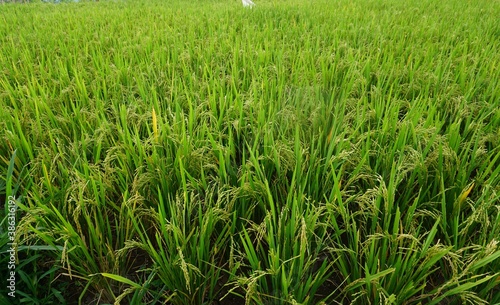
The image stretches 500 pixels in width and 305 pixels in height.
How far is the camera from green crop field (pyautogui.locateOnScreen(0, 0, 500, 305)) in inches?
32.8

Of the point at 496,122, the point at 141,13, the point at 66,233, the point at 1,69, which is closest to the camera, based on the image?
the point at 66,233

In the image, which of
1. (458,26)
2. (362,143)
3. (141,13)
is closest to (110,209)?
(362,143)

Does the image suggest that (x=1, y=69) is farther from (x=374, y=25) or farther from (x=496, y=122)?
(x=374, y=25)

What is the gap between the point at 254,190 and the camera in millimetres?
998

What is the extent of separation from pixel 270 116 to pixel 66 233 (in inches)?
33.0

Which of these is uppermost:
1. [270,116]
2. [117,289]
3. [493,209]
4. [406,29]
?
[406,29]

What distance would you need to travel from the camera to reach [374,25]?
10.4ft

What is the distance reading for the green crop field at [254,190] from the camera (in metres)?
0.83

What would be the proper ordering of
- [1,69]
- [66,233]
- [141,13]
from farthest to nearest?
[141,13] < [1,69] < [66,233]

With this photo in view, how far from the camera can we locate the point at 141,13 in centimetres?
456

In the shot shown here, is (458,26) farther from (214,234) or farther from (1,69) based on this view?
(1,69)

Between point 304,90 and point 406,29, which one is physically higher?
point 406,29

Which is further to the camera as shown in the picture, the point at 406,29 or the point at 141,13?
the point at 141,13

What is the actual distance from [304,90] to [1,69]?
6.20 ft
